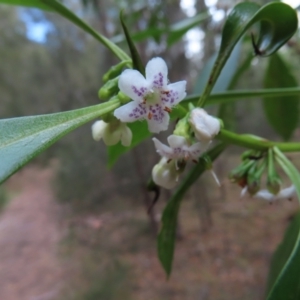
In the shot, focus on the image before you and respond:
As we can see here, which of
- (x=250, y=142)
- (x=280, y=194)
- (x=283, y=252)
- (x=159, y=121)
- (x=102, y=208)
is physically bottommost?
(x=102, y=208)

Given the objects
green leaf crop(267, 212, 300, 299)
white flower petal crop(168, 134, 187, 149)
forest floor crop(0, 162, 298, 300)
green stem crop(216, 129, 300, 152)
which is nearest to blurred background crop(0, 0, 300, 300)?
forest floor crop(0, 162, 298, 300)

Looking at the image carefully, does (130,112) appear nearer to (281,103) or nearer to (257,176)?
(257,176)

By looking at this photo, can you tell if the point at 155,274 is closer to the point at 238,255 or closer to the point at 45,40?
the point at 238,255

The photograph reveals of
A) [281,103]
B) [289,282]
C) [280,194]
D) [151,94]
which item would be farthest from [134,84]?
[281,103]

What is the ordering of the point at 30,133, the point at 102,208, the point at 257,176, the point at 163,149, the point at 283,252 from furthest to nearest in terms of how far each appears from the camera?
1. the point at 102,208
2. the point at 283,252
3. the point at 257,176
4. the point at 163,149
5. the point at 30,133

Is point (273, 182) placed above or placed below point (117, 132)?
below

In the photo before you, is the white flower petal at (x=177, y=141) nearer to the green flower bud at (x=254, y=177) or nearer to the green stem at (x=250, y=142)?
the green stem at (x=250, y=142)

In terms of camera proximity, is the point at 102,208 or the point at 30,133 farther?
the point at 102,208
